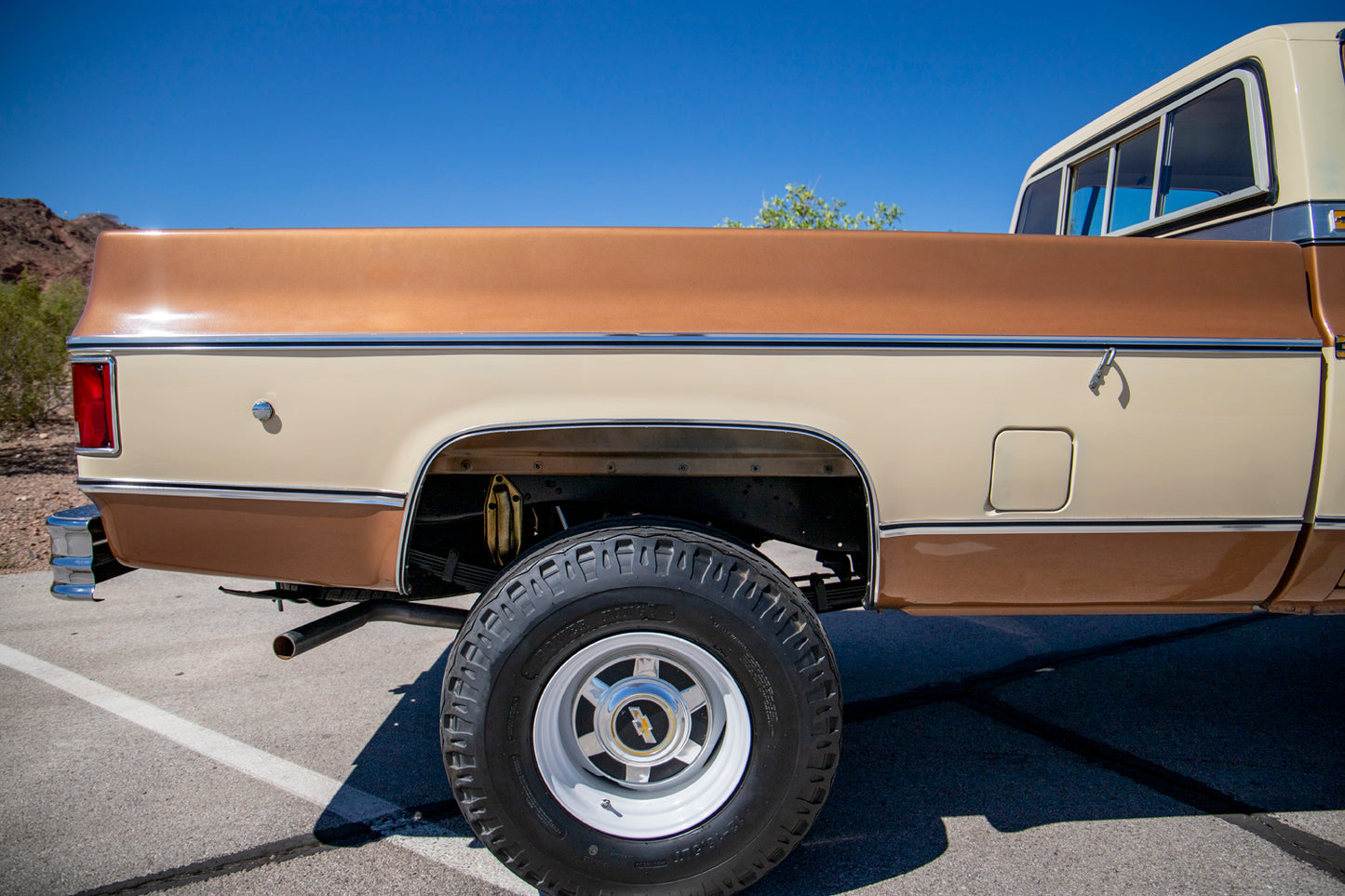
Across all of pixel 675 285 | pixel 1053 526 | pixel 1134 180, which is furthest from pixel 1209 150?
pixel 675 285

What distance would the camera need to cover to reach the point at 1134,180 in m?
3.04

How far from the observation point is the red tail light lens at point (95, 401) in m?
1.91

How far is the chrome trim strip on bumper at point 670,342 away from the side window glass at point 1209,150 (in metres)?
0.74

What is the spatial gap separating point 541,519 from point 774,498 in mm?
774

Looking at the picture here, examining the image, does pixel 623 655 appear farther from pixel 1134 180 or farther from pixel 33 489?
pixel 33 489

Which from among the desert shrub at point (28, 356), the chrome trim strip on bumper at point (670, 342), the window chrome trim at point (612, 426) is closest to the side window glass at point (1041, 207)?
the chrome trim strip on bumper at point (670, 342)

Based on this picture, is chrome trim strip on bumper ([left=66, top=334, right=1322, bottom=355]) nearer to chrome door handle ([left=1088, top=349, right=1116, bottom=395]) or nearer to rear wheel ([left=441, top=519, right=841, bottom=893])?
chrome door handle ([left=1088, top=349, right=1116, bottom=395])

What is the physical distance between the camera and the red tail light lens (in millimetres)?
1914

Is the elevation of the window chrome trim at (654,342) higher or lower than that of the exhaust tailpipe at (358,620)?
higher

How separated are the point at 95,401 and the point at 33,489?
670cm

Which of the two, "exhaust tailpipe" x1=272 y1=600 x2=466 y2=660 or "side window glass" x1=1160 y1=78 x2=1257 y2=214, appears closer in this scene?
"exhaust tailpipe" x1=272 y1=600 x2=466 y2=660

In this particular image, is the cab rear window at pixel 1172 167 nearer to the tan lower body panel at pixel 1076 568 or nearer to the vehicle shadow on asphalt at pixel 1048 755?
the tan lower body panel at pixel 1076 568

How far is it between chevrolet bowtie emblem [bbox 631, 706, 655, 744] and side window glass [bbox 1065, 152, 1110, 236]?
2.78 metres

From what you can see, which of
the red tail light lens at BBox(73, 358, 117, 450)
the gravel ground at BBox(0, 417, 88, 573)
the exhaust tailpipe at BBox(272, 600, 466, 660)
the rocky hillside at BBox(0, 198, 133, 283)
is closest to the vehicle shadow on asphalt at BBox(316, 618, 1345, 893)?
the exhaust tailpipe at BBox(272, 600, 466, 660)
